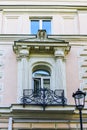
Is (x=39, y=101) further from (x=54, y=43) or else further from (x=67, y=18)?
(x=67, y=18)

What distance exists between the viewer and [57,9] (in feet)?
67.7

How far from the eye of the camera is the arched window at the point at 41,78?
18.4 m

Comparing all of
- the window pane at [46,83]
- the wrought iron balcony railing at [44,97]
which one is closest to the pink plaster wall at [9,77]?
the wrought iron balcony railing at [44,97]

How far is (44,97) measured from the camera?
17281 millimetres

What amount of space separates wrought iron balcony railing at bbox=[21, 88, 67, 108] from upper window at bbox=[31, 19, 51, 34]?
3906mm

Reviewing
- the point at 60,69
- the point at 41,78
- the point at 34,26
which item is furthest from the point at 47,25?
the point at 41,78

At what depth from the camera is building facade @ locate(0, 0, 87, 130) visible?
16.8 m

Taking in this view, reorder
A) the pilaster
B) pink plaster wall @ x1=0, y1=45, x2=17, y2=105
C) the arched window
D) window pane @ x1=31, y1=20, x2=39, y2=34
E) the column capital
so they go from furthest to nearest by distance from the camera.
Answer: window pane @ x1=31, y1=20, x2=39, y2=34
the column capital
the arched window
the pilaster
pink plaster wall @ x1=0, y1=45, x2=17, y2=105

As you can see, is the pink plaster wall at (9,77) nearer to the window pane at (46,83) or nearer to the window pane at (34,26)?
the window pane at (46,83)

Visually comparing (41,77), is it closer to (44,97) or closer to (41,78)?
(41,78)

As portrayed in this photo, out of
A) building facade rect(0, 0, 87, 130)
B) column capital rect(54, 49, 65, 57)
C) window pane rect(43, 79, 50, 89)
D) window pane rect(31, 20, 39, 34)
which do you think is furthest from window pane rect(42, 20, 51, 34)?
window pane rect(43, 79, 50, 89)

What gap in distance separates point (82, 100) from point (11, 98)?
453cm

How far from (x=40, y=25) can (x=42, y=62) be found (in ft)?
8.35

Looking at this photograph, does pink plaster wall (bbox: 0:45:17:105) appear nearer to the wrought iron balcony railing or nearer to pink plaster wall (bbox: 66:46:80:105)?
the wrought iron balcony railing
